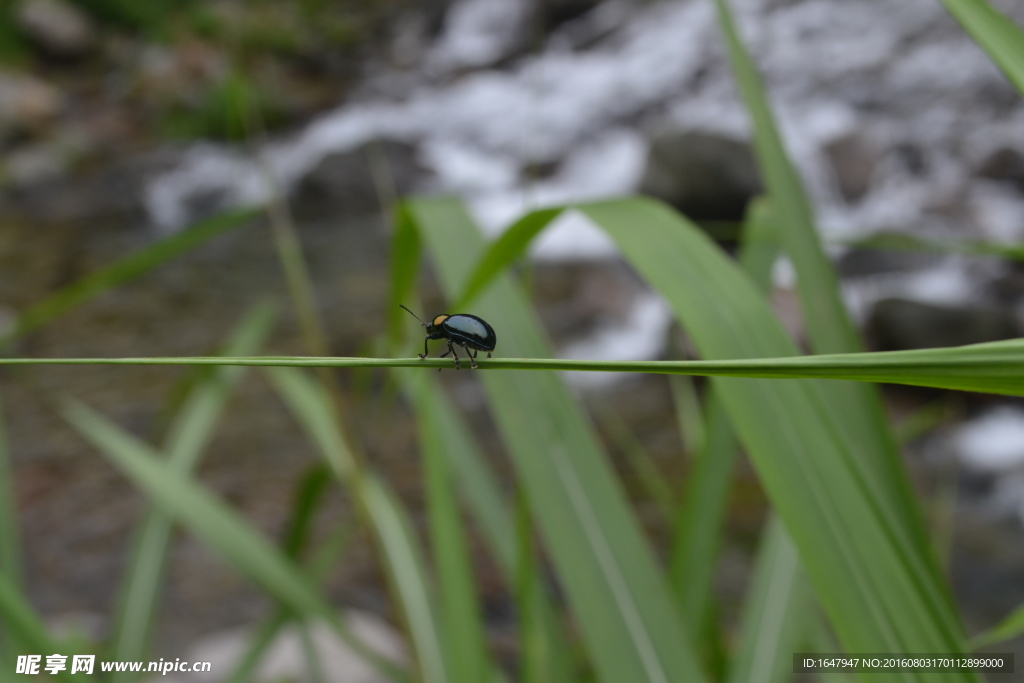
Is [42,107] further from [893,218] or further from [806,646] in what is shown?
[806,646]

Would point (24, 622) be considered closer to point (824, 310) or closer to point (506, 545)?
point (506, 545)

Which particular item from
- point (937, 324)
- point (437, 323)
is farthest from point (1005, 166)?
point (437, 323)

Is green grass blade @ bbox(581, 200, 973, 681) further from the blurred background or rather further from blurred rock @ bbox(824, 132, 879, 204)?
blurred rock @ bbox(824, 132, 879, 204)

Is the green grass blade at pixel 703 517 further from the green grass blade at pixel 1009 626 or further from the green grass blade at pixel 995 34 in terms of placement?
the green grass blade at pixel 995 34

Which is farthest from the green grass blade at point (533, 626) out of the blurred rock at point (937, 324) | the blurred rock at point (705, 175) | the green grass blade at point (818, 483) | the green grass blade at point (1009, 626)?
the blurred rock at point (705, 175)

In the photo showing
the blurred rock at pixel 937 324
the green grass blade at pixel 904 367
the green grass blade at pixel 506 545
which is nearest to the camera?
the green grass blade at pixel 904 367

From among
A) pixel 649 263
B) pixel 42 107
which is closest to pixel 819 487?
pixel 649 263

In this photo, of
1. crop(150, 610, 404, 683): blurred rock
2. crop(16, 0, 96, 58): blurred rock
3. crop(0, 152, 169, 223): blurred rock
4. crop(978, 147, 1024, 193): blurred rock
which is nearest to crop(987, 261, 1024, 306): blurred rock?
crop(978, 147, 1024, 193): blurred rock
